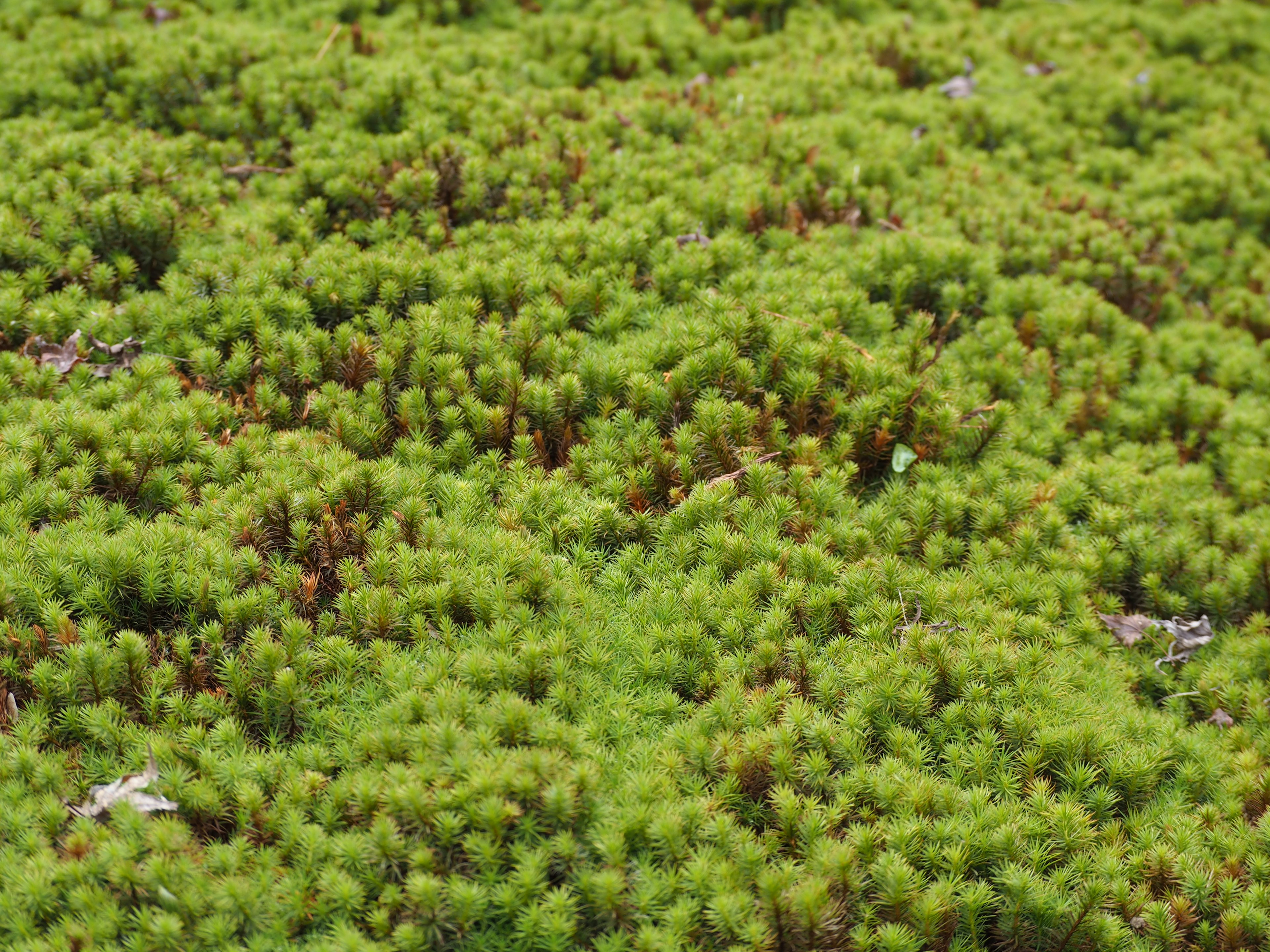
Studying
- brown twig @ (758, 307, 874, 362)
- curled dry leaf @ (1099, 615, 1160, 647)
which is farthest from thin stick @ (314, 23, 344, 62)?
curled dry leaf @ (1099, 615, 1160, 647)

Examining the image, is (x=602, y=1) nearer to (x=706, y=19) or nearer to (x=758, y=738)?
(x=706, y=19)

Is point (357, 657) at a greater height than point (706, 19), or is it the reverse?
point (706, 19)

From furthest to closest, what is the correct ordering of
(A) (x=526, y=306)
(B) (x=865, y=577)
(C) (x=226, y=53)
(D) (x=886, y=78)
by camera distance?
(D) (x=886, y=78), (C) (x=226, y=53), (A) (x=526, y=306), (B) (x=865, y=577)

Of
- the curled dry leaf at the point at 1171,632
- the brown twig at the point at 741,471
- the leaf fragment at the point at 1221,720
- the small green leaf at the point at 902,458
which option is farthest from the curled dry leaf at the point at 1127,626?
the brown twig at the point at 741,471

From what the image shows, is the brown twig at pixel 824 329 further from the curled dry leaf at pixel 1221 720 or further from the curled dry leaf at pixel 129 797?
the curled dry leaf at pixel 129 797

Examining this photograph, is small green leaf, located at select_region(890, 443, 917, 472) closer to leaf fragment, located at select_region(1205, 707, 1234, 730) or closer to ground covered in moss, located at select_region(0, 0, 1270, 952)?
ground covered in moss, located at select_region(0, 0, 1270, 952)

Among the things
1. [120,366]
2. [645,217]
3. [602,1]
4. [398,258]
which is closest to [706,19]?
[602,1]
